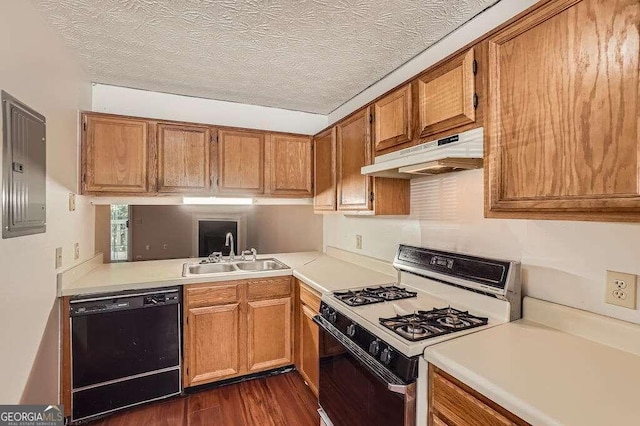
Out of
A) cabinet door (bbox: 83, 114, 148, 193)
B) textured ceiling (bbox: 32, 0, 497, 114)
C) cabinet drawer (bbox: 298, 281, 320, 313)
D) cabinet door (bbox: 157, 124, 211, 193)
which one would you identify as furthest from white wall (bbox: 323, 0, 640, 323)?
cabinet door (bbox: 83, 114, 148, 193)

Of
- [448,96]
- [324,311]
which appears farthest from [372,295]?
[448,96]

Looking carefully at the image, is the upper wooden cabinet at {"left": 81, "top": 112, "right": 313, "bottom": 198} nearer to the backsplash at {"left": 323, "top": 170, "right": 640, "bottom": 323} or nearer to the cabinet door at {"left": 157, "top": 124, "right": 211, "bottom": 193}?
the cabinet door at {"left": 157, "top": 124, "right": 211, "bottom": 193}

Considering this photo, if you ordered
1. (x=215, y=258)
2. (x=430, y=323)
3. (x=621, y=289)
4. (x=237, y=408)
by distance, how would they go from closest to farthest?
(x=621, y=289) < (x=430, y=323) < (x=237, y=408) < (x=215, y=258)

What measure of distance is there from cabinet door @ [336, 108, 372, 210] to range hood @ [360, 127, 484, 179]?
0.33m

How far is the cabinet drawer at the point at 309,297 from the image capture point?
204 cm

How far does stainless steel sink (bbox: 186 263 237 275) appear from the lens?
8.34 feet

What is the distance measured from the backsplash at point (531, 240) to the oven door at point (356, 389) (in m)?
0.76

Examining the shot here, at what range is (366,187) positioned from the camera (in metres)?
2.03

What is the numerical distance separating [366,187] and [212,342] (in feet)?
5.19

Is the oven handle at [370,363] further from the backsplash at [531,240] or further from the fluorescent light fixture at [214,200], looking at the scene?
the fluorescent light fixture at [214,200]

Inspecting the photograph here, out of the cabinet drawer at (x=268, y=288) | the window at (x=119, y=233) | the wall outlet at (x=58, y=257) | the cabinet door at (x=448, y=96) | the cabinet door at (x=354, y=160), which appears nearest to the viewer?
the cabinet door at (x=448, y=96)

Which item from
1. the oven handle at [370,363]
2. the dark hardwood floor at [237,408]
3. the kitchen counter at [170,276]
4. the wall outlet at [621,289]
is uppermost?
the wall outlet at [621,289]

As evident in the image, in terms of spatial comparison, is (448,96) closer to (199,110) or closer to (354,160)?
(354,160)

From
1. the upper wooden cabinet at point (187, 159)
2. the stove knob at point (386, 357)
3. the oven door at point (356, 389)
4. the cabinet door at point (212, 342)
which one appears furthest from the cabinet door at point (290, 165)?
the stove knob at point (386, 357)
